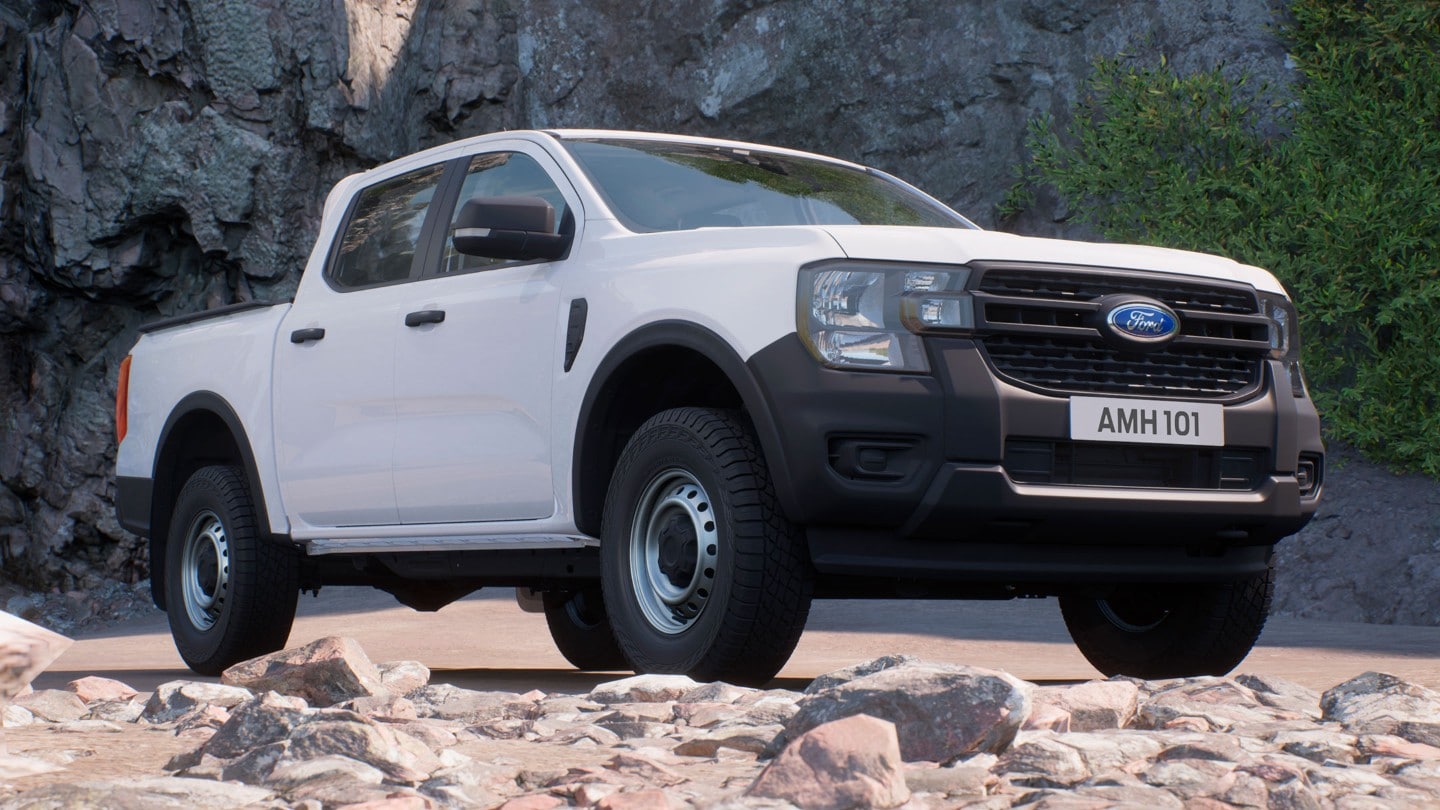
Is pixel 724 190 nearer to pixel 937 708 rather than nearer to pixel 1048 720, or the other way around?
pixel 1048 720

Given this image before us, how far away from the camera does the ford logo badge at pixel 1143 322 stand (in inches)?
174

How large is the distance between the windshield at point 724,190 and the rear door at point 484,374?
0.19 meters

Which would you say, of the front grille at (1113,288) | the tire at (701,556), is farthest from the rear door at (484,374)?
the front grille at (1113,288)

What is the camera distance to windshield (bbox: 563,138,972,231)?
532 cm

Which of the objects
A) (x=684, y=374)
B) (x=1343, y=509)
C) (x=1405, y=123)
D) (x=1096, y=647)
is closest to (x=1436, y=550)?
(x=1343, y=509)

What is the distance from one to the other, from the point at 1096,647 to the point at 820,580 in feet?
5.12

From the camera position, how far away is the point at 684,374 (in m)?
5.03

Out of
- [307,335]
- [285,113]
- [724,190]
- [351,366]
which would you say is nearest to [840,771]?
[724,190]

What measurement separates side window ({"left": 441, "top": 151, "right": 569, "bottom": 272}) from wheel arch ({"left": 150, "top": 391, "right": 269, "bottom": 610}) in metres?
1.58

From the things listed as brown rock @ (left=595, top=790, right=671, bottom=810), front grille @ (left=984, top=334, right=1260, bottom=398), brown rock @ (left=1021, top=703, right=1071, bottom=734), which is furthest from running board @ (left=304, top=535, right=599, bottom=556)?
brown rock @ (left=595, top=790, right=671, bottom=810)

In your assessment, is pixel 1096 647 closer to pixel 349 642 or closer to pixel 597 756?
pixel 349 642

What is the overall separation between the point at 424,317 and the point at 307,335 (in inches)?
33.4

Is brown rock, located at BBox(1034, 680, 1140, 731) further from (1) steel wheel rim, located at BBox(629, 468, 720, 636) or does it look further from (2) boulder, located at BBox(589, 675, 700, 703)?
(1) steel wheel rim, located at BBox(629, 468, 720, 636)

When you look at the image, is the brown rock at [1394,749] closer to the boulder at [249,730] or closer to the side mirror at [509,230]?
the boulder at [249,730]
